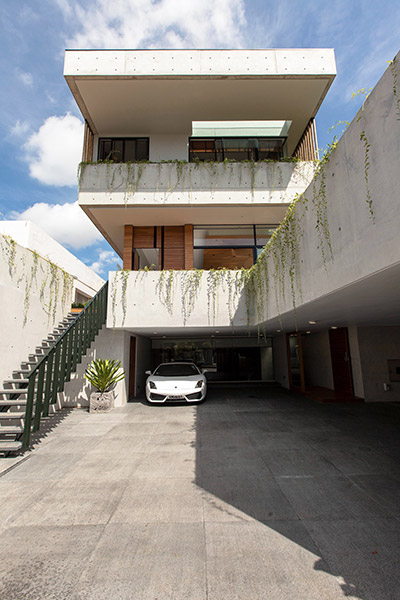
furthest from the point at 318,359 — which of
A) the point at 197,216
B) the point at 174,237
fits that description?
the point at 174,237

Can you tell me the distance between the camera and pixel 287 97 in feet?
32.8

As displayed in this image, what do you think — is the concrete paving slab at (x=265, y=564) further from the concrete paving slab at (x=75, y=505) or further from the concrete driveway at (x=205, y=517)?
the concrete paving slab at (x=75, y=505)

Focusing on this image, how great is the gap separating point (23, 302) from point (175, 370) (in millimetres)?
4873

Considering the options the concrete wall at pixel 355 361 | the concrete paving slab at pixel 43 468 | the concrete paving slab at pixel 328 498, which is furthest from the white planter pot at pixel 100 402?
the concrete wall at pixel 355 361

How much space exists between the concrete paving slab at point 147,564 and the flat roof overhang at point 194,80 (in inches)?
453

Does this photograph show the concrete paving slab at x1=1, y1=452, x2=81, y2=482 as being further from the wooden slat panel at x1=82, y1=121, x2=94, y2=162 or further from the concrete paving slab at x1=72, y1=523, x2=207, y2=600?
the wooden slat panel at x1=82, y1=121, x2=94, y2=162

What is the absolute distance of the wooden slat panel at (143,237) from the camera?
1066cm

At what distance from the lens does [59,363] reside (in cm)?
676

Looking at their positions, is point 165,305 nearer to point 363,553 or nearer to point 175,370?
point 175,370

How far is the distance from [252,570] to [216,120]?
41.0ft

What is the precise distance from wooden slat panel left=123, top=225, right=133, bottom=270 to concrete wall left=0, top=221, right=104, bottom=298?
7.22ft

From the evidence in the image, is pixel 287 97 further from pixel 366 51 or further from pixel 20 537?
pixel 20 537

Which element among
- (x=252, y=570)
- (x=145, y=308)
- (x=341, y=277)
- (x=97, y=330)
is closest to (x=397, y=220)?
(x=341, y=277)

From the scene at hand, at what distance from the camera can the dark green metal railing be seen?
16.9 feet
